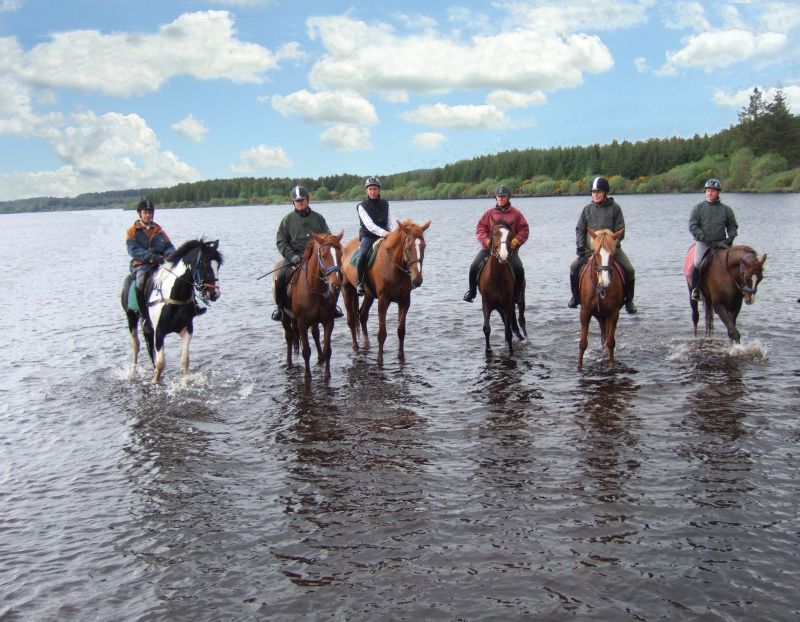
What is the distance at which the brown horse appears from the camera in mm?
11820

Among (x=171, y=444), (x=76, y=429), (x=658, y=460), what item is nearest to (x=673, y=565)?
(x=658, y=460)

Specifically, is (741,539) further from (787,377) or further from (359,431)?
(787,377)

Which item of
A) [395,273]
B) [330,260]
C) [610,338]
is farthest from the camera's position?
[395,273]

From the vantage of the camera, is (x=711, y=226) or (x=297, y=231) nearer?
(x=297, y=231)

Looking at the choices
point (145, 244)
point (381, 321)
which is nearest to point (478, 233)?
point (381, 321)

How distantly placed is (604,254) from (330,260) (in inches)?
179

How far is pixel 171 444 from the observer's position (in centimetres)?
894

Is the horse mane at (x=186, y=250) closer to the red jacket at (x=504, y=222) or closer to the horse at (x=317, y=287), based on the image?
the horse at (x=317, y=287)

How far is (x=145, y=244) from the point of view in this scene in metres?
11.8

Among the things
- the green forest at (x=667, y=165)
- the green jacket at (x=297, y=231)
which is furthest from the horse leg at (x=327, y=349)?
the green forest at (x=667, y=165)

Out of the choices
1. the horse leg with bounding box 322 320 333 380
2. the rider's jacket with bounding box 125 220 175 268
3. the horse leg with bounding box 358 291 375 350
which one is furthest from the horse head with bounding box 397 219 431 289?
the rider's jacket with bounding box 125 220 175 268

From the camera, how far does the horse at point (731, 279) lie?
38.8 feet

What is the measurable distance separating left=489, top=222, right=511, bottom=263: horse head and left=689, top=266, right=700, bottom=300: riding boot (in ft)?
12.7

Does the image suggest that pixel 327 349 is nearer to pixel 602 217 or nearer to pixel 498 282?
Answer: pixel 498 282
